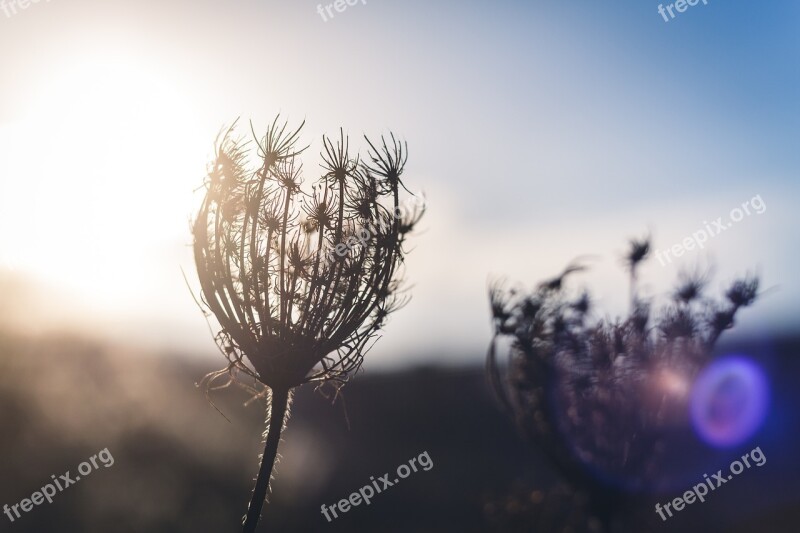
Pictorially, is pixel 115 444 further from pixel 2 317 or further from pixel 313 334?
pixel 313 334

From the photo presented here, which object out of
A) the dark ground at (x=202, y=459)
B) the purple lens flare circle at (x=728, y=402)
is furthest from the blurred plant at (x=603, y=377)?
the dark ground at (x=202, y=459)

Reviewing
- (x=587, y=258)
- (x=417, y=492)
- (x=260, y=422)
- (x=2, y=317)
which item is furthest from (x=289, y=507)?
(x=587, y=258)

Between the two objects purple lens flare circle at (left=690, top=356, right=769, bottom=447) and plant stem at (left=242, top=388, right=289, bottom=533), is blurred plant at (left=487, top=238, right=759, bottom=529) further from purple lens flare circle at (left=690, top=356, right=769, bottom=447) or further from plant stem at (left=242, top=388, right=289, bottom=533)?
plant stem at (left=242, top=388, right=289, bottom=533)

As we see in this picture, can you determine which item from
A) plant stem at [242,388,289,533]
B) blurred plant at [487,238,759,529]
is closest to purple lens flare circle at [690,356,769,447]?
blurred plant at [487,238,759,529]

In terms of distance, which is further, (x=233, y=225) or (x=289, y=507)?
(x=289, y=507)

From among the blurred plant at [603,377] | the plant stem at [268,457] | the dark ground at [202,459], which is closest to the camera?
the plant stem at [268,457]

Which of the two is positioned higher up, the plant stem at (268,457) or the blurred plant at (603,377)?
the plant stem at (268,457)

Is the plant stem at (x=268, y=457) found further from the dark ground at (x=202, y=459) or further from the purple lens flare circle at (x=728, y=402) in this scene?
the dark ground at (x=202, y=459)
